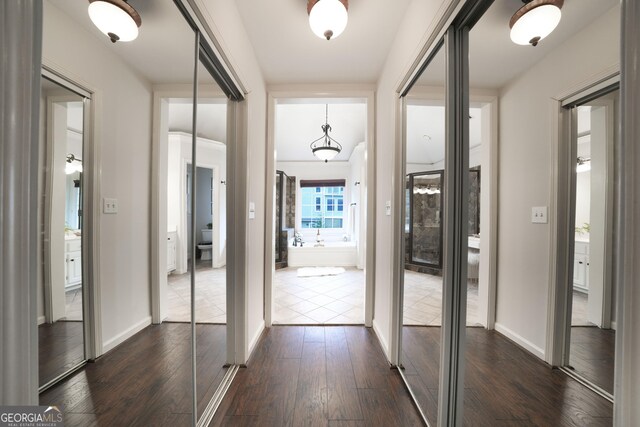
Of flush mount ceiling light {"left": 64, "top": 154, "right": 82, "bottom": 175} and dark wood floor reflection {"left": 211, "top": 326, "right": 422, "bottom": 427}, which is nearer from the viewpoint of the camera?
flush mount ceiling light {"left": 64, "top": 154, "right": 82, "bottom": 175}

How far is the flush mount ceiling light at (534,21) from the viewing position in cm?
62

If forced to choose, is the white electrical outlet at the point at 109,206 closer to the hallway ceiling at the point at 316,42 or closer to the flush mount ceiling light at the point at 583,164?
the flush mount ceiling light at the point at 583,164

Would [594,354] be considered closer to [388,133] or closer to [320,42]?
[388,133]

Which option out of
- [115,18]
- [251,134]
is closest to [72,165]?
[115,18]

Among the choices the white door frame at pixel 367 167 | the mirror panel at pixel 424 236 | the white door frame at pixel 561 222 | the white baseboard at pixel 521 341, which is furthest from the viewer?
the white door frame at pixel 367 167

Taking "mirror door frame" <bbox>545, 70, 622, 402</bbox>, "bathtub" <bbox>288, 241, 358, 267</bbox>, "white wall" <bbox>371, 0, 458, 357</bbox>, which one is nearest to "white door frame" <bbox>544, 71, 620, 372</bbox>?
"mirror door frame" <bbox>545, 70, 622, 402</bbox>

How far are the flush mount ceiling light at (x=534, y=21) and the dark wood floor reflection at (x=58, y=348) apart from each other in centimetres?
141

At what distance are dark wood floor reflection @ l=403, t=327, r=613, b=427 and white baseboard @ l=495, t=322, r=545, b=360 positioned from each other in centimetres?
2

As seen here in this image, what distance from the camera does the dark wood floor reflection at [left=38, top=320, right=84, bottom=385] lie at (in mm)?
537

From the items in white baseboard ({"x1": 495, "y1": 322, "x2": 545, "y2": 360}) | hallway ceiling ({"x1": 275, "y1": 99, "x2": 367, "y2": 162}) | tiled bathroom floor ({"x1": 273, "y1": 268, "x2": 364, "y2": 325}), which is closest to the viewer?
white baseboard ({"x1": 495, "y1": 322, "x2": 545, "y2": 360})

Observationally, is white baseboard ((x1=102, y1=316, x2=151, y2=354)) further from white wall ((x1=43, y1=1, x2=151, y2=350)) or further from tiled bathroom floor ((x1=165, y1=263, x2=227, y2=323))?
tiled bathroom floor ((x1=165, y1=263, x2=227, y2=323))

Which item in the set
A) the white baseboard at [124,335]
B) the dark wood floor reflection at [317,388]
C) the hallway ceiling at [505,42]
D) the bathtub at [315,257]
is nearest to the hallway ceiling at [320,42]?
the hallway ceiling at [505,42]

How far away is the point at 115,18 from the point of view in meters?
0.73

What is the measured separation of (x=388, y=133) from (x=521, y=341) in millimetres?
1592
